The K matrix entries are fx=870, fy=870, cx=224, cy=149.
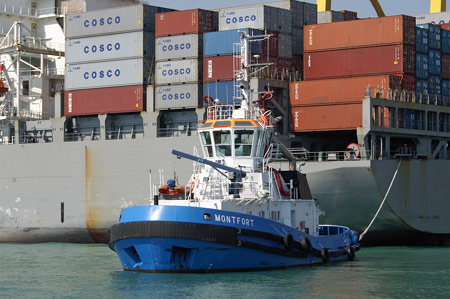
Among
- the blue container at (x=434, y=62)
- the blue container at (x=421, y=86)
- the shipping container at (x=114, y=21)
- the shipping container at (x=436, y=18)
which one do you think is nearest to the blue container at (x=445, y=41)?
the blue container at (x=434, y=62)

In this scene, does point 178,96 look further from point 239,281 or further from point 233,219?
point 239,281

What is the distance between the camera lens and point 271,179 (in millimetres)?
21656

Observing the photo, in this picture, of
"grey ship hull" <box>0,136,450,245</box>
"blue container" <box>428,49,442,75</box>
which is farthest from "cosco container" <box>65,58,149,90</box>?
"blue container" <box>428,49,442,75</box>

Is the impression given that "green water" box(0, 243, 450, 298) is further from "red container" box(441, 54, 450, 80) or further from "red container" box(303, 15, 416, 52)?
"red container" box(441, 54, 450, 80)

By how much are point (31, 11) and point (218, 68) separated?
1318cm

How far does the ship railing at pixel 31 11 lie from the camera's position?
131 feet

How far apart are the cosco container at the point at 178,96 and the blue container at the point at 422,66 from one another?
7.90m

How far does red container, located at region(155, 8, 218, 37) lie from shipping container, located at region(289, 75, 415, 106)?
4536 millimetres

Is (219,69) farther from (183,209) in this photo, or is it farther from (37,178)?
(183,209)

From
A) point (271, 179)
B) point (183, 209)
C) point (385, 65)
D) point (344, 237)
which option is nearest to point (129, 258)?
point (183, 209)

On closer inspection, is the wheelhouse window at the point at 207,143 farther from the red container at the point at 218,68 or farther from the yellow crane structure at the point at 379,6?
the yellow crane structure at the point at 379,6

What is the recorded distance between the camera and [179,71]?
32.5 meters

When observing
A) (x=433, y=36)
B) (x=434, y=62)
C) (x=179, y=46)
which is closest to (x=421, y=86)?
(x=434, y=62)

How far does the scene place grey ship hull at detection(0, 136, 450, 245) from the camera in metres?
28.8
